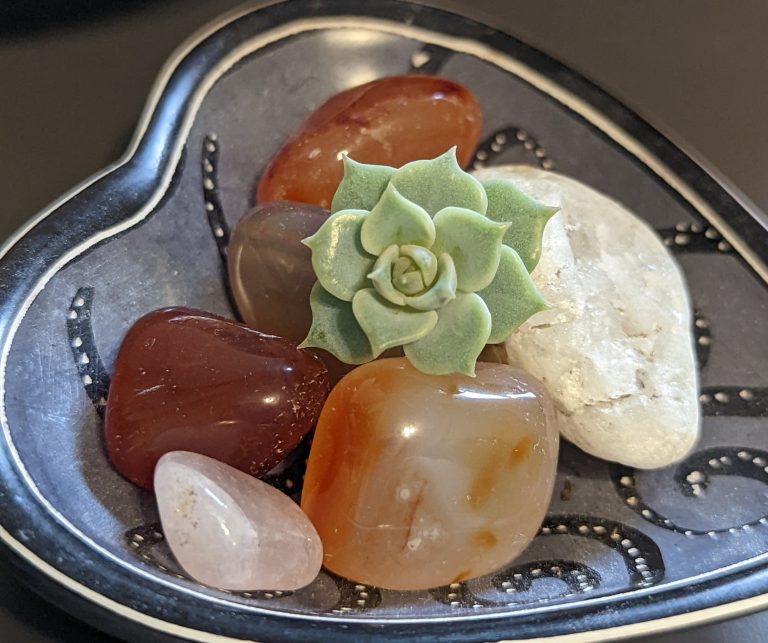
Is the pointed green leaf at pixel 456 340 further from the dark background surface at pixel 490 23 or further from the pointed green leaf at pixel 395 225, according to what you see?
the dark background surface at pixel 490 23

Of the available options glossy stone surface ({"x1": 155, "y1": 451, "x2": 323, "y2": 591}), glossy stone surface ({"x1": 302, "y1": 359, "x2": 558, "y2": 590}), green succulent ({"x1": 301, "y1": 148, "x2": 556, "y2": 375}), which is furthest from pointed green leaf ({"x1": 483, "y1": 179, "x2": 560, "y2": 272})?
glossy stone surface ({"x1": 155, "y1": 451, "x2": 323, "y2": 591})

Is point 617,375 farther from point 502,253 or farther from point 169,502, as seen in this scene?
point 169,502

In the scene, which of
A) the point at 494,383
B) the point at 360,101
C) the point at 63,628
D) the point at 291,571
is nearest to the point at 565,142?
the point at 360,101

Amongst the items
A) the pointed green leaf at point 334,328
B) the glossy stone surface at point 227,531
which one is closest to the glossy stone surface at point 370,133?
the pointed green leaf at point 334,328

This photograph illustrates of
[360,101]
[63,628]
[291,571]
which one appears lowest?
[63,628]

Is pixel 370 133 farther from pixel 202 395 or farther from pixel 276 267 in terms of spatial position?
pixel 202 395

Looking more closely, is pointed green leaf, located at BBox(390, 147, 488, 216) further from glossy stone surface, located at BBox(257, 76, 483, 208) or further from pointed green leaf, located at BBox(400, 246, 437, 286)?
glossy stone surface, located at BBox(257, 76, 483, 208)

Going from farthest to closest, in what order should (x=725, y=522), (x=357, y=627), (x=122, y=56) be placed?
(x=122, y=56), (x=725, y=522), (x=357, y=627)
